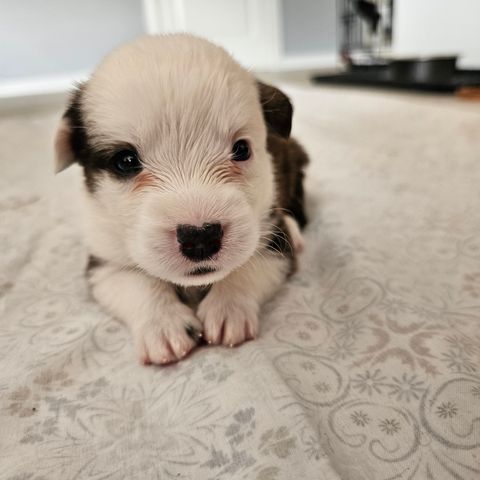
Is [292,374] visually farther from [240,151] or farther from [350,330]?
[240,151]

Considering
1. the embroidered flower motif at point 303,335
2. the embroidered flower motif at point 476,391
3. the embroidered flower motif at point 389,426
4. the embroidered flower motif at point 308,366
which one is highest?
the embroidered flower motif at point 476,391

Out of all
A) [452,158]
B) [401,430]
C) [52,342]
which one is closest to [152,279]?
[52,342]

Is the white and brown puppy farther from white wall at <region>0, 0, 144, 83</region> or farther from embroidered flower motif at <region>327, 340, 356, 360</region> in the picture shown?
white wall at <region>0, 0, 144, 83</region>

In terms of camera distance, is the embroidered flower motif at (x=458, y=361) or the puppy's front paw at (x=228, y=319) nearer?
the embroidered flower motif at (x=458, y=361)

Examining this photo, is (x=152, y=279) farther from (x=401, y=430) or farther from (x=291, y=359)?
(x=401, y=430)

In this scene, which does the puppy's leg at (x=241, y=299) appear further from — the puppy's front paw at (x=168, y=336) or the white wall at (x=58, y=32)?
the white wall at (x=58, y=32)

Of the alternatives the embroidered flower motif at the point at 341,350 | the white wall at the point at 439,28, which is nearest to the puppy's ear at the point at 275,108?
the embroidered flower motif at the point at 341,350
